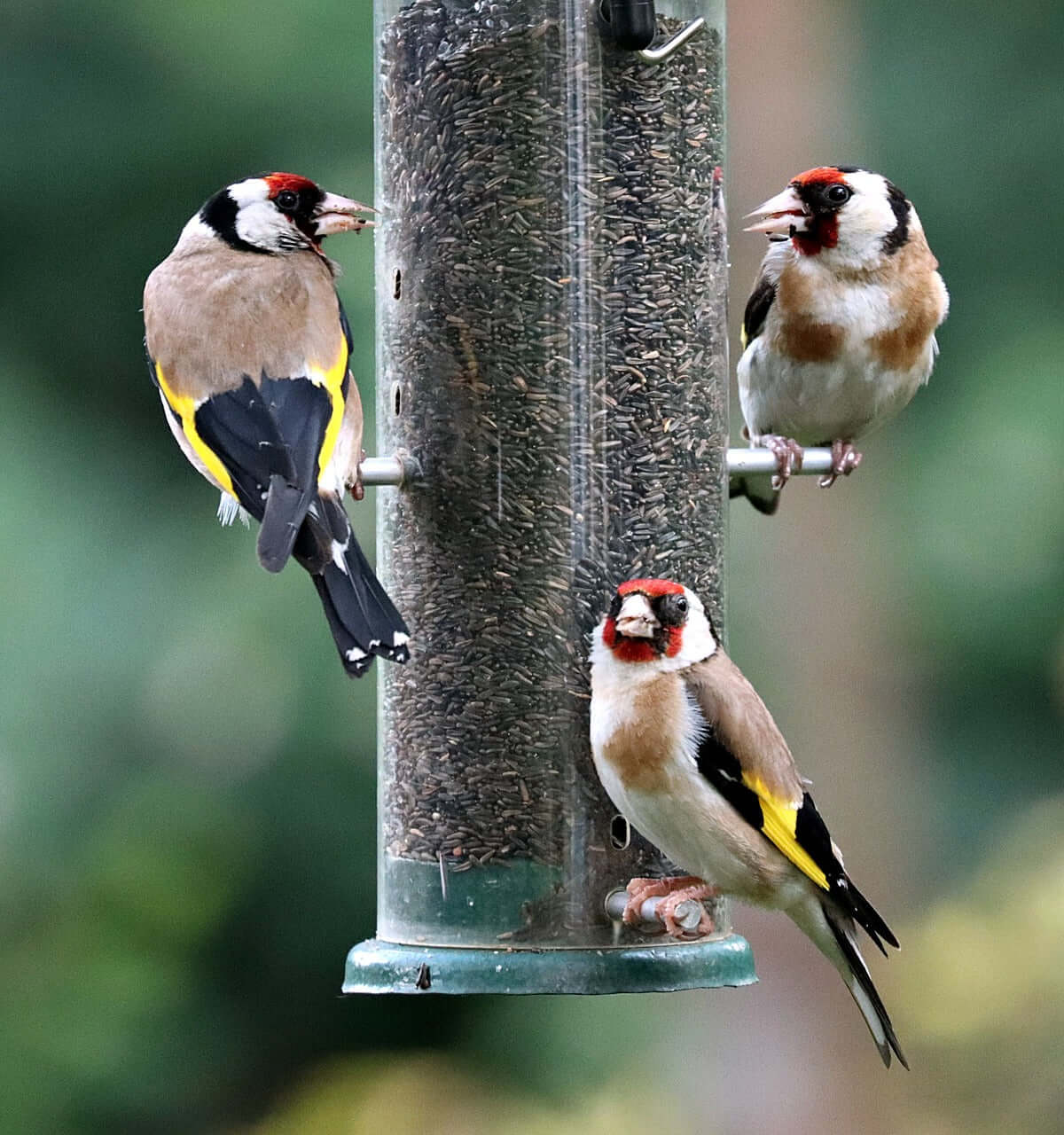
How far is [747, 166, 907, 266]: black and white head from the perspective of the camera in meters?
6.42

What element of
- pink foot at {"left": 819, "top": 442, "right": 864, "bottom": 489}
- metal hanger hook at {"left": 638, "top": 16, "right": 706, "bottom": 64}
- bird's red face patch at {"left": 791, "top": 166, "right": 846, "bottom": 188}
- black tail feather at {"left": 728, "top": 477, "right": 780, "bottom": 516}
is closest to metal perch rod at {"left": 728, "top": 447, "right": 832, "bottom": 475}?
pink foot at {"left": 819, "top": 442, "right": 864, "bottom": 489}

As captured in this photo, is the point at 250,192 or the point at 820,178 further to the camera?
the point at 820,178

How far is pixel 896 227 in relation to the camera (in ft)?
21.4

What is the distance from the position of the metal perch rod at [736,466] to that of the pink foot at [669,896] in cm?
107

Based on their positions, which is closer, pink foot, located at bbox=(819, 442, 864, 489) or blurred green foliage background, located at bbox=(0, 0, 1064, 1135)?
pink foot, located at bbox=(819, 442, 864, 489)

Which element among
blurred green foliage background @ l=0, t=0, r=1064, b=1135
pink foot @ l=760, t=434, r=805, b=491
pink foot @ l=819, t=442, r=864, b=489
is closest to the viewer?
pink foot @ l=760, t=434, r=805, b=491

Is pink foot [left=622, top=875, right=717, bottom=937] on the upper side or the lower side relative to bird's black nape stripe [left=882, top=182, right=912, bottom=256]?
lower

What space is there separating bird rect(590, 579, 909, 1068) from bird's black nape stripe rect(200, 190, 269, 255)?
1456mm

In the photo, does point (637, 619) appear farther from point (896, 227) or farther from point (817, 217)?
point (896, 227)

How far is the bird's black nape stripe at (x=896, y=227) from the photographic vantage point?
6.52 meters

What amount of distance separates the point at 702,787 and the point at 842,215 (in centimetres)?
220

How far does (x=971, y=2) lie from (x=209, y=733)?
588 cm

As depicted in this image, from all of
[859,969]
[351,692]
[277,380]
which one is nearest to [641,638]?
[859,969]

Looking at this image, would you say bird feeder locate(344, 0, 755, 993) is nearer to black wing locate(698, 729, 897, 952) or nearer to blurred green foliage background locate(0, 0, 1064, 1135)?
black wing locate(698, 729, 897, 952)
